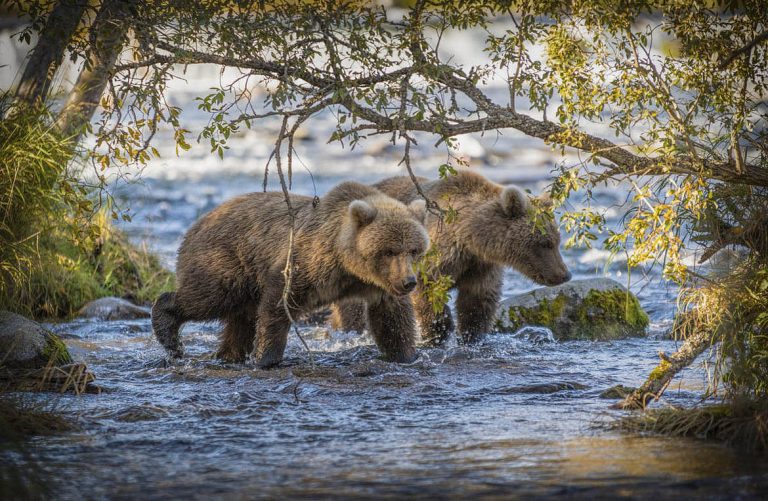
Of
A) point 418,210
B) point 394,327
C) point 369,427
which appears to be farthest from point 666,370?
point 394,327

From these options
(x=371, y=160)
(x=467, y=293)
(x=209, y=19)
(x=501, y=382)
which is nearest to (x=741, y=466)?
(x=501, y=382)

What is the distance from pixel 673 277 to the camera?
5695mm

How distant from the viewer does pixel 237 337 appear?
851cm

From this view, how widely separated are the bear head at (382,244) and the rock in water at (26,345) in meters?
2.31

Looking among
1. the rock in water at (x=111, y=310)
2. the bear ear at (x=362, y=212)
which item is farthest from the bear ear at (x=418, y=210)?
the rock in water at (x=111, y=310)

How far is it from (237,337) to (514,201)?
291cm

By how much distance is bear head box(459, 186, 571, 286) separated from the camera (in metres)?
9.07

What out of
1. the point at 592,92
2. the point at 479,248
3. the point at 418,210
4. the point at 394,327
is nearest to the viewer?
the point at 592,92

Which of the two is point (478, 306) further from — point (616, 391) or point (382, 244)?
point (616, 391)

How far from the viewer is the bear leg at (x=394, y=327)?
7973 millimetres

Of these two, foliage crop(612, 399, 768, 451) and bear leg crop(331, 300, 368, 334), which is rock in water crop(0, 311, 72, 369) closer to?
bear leg crop(331, 300, 368, 334)

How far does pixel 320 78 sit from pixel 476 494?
11.4 ft

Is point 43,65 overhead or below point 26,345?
overhead

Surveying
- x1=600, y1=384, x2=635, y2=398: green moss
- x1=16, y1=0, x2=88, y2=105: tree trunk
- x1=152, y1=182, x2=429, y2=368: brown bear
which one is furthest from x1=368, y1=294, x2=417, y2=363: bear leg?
x1=16, y1=0, x2=88, y2=105: tree trunk
